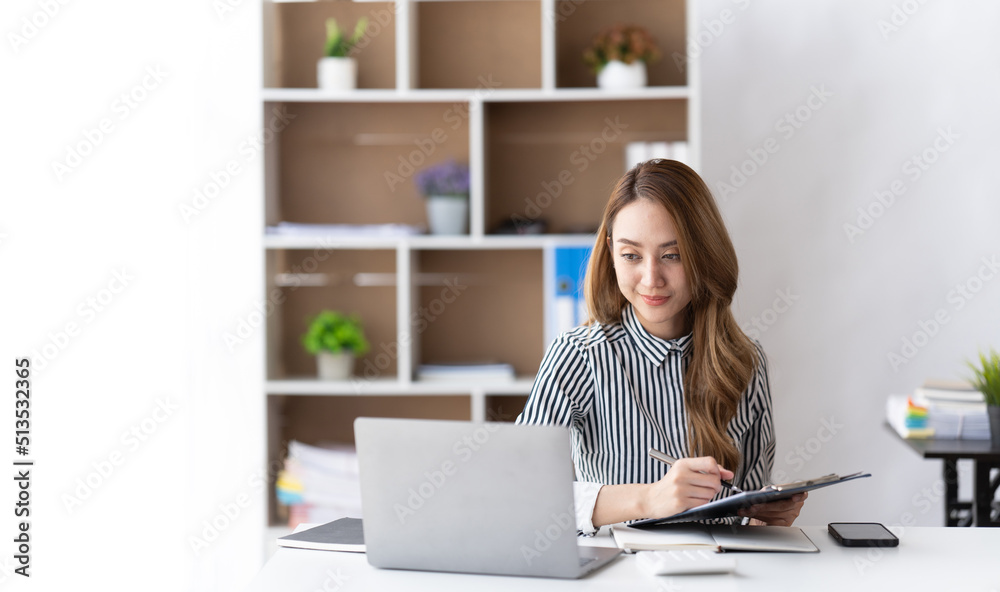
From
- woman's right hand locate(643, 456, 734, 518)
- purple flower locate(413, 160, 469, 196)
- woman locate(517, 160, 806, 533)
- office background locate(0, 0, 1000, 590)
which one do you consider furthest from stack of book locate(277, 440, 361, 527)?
woman's right hand locate(643, 456, 734, 518)

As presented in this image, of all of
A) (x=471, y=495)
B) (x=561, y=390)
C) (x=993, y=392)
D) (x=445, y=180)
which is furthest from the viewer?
(x=445, y=180)

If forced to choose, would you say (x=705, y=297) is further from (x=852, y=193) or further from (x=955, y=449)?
(x=852, y=193)

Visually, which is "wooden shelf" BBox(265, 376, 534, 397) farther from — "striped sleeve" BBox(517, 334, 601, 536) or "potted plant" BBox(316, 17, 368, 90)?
"striped sleeve" BBox(517, 334, 601, 536)

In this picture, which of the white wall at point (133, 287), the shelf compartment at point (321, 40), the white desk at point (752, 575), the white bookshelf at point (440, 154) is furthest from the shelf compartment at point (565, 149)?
the white desk at point (752, 575)

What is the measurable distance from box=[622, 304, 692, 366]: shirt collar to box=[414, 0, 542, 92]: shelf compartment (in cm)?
150

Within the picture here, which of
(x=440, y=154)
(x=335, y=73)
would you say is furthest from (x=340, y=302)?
(x=335, y=73)

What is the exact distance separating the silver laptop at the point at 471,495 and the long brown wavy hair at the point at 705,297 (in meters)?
0.54

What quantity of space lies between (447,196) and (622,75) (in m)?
0.66

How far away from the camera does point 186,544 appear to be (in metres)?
2.92

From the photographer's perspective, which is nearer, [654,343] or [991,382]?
[654,343]

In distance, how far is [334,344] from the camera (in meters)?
2.88

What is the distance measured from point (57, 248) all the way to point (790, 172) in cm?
237

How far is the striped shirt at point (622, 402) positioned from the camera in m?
1.69

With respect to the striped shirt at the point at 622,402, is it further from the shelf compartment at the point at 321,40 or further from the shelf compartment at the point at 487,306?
the shelf compartment at the point at 321,40
